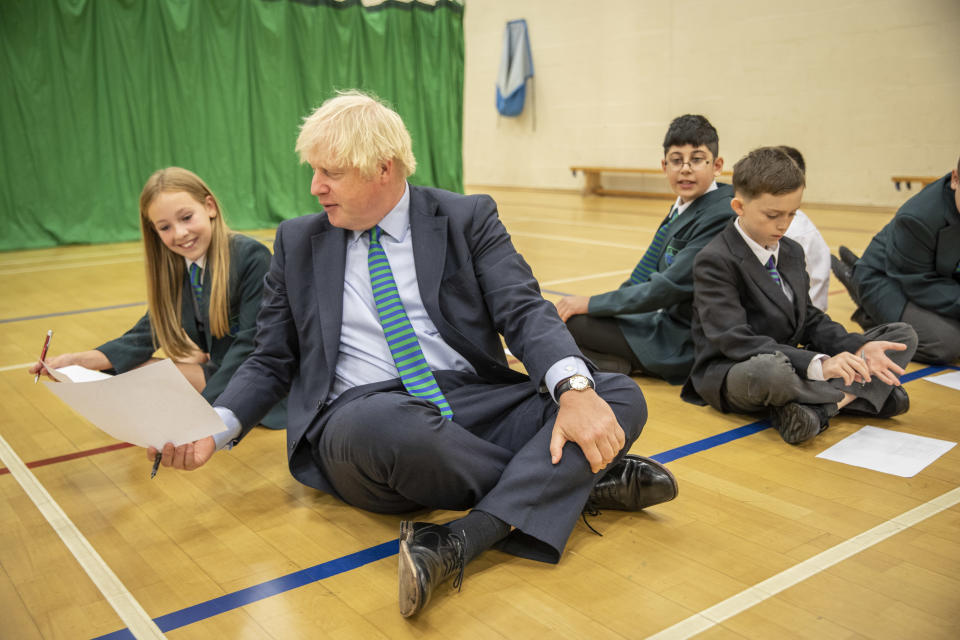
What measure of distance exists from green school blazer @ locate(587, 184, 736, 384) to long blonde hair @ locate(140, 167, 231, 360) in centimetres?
132

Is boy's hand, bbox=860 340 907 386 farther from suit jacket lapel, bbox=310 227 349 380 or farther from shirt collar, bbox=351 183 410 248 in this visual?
suit jacket lapel, bbox=310 227 349 380

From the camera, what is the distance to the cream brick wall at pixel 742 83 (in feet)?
24.7

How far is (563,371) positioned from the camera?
169 centimetres

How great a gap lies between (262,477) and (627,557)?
103 centimetres

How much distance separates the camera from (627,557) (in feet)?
5.66

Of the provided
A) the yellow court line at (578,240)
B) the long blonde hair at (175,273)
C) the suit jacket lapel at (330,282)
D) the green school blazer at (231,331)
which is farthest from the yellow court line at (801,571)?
the yellow court line at (578,240)

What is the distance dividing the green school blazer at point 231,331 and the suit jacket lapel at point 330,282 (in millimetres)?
665

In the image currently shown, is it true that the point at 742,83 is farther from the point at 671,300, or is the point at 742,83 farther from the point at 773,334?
the point at 773,334

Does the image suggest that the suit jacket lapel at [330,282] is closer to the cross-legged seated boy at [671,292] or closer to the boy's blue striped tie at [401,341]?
the boy's blue striped tie at [401,341]

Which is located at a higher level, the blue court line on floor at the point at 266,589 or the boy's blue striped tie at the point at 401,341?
the boy's blue striped tie at the point at 401,341

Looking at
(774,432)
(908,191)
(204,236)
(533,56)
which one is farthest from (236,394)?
(533,56)

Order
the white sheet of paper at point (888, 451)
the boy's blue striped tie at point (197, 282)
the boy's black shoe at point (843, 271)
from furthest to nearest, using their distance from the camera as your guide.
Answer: the boy's black shoe at point (843, 271) → the boy's blue striped tie at point (197, 282) → the white sheet of paper at point (888, 451)

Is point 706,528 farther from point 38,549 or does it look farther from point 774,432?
point 38,549

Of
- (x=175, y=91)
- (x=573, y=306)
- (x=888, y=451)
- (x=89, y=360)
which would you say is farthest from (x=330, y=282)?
(x=175, y=91)
